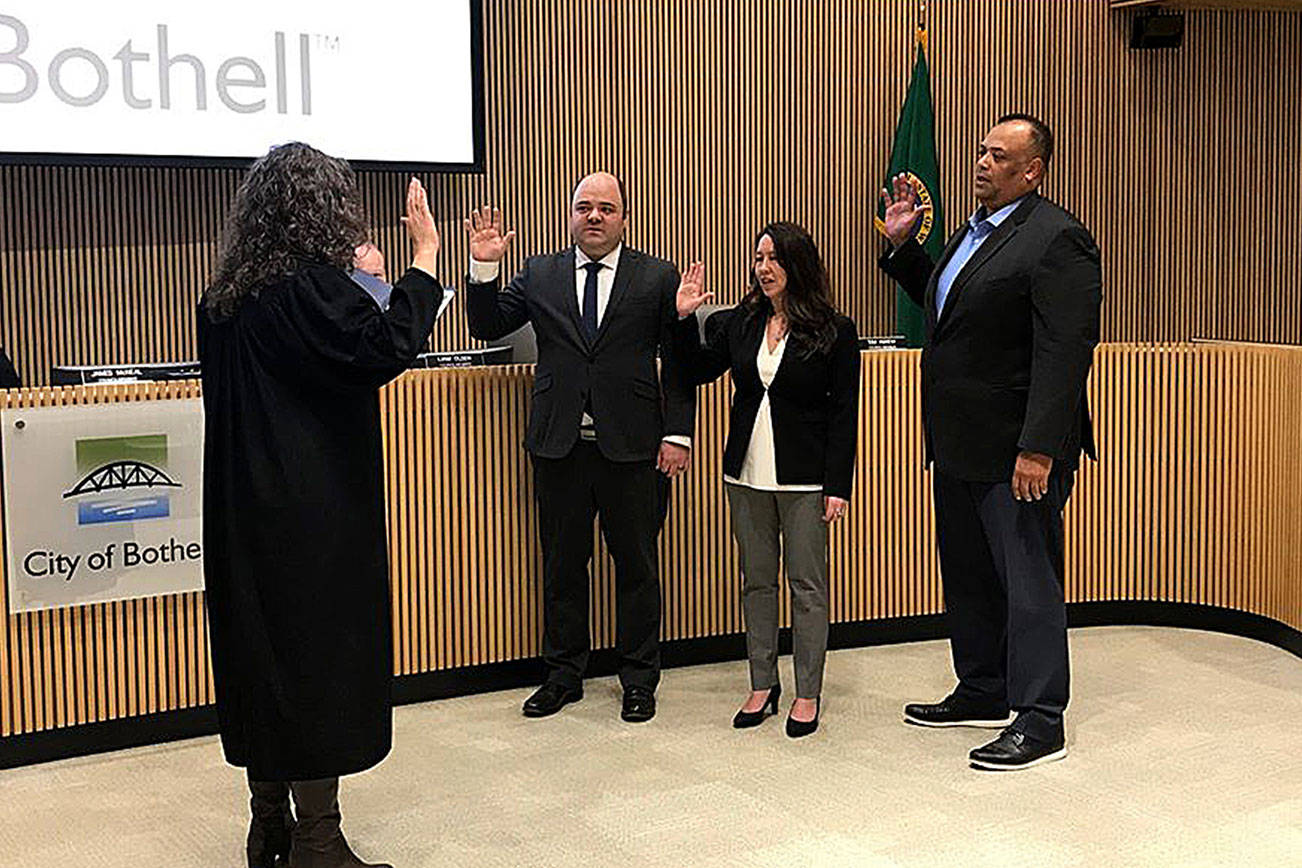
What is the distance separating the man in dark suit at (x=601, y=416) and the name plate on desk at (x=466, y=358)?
328mm

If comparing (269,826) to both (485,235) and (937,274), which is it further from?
(937,274)

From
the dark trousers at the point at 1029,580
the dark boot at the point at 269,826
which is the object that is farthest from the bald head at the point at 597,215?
the dark boot at the point at 269,826

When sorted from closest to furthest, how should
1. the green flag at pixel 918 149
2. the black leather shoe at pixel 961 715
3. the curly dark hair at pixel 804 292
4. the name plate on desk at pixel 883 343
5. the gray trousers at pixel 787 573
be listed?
the curly dark hair at pixel 804 292 → the gray trousers at pixel 787 573 → the black leather shoe at pixel 961 715 → the name plate on desk at pixel 883 343 → the green flag at pixel 918 149

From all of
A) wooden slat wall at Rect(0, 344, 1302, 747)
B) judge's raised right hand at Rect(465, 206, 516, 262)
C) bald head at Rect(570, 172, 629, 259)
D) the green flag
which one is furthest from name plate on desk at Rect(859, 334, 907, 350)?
judge's raised right hand at Rect(465, 206, 516, 262)

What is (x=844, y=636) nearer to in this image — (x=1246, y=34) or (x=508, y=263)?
(x=508, y=263)

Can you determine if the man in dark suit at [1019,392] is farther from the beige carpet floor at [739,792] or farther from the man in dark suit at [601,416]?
the man in dark suit at [601,416]

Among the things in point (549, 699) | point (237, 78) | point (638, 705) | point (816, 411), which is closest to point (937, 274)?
point (816, 411)

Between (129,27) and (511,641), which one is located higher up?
→ (129,27)

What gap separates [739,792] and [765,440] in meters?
1.11

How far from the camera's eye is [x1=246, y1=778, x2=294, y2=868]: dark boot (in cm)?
384

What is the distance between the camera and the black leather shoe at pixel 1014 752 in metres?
4.77

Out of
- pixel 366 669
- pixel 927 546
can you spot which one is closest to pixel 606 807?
pixel 366 669

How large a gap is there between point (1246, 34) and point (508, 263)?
3.63 meters

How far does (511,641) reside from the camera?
577 centimetres
